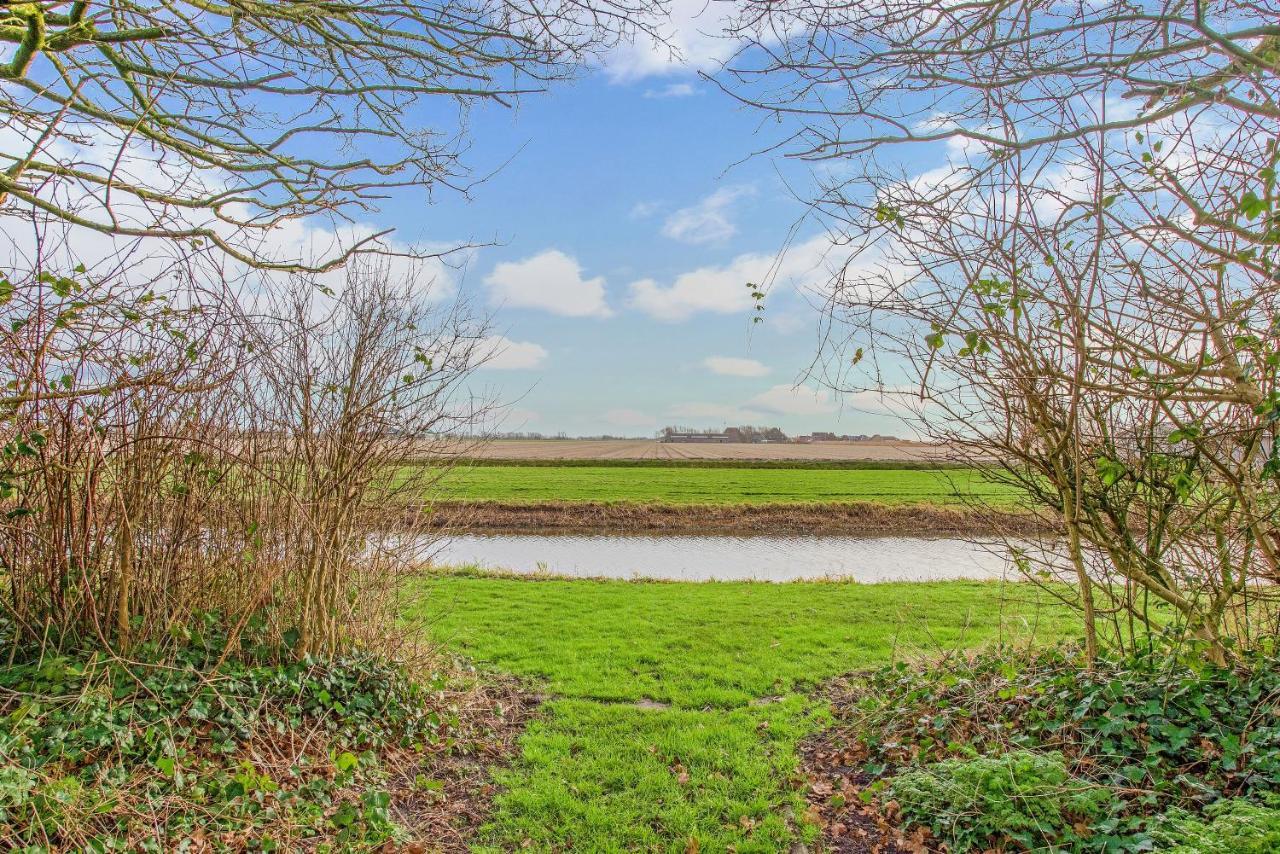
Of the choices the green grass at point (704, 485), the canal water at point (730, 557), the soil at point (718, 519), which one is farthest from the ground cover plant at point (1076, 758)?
the soil at point (718, 519)

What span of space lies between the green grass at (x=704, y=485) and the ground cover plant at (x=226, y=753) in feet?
57.5

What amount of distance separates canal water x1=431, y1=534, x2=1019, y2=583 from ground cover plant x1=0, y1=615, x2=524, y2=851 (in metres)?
9.31

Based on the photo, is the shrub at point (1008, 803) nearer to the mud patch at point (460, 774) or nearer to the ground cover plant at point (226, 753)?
the mud patch at point (460, 774)

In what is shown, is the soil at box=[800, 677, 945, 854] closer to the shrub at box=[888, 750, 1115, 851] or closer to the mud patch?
the shrub at box=[888, 750, 1115, 851]

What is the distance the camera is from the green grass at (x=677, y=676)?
391 centimetres

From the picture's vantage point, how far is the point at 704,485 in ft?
113

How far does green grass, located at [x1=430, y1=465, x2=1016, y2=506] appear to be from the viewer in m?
28.7

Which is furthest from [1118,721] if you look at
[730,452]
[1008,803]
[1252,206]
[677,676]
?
[730,452]

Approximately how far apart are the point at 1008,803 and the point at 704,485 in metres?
31.1

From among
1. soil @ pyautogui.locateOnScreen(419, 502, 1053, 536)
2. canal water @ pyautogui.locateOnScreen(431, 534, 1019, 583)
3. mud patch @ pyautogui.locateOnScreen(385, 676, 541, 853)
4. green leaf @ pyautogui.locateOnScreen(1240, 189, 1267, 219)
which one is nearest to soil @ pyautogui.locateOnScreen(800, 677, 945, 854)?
mud patch @ pyautogui.locateOnScreen(385, 676, 541, 853)

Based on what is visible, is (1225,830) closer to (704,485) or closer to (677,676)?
(677,676)

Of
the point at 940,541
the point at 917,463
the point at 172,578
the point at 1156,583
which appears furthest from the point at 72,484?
the point at 940,541

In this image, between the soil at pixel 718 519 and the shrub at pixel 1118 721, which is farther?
the soil at pixel 718 519

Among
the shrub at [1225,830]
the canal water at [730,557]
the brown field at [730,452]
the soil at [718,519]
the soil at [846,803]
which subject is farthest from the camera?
the soil at [718,519]
